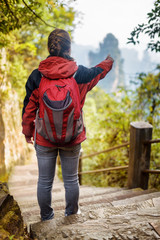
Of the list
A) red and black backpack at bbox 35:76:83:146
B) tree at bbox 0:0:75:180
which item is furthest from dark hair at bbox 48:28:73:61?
tree at bbox 0:0:75:180

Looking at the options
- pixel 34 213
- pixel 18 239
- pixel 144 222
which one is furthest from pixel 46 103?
pixel 34 213

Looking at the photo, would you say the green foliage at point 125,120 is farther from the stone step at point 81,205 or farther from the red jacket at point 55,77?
the red jacket at point 55,77

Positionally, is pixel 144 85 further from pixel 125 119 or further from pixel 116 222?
pixel 116 222

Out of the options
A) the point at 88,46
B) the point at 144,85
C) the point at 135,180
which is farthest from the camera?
the point at 88,46

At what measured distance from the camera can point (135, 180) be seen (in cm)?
274

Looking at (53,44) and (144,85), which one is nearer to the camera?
(53,44)

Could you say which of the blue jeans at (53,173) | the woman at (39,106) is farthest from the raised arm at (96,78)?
the blue jeans at (53,173)

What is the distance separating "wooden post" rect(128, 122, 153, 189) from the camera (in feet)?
8.34

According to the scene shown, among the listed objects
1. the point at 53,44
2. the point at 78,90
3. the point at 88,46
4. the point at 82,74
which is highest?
the point at 88,46

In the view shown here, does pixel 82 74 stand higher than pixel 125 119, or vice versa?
pixel 82 74

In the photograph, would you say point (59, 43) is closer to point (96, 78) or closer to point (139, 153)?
point (96, 78)

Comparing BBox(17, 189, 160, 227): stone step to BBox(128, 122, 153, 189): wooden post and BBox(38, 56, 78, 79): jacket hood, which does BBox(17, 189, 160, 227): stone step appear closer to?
BBox(128, 122, 153, 189): wooden post

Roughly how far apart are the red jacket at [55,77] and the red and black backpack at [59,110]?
5cm

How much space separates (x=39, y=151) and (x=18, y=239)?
562mm
